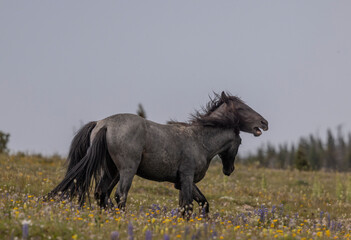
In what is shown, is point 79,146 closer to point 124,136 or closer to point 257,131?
point 124,136

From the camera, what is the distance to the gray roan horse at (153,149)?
7336 mm

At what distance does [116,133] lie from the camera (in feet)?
24.2

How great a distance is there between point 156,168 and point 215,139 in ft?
5.10

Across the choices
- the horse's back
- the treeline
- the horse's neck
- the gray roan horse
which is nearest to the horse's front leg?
the gray roan horse

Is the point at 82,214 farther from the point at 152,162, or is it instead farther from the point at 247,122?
the point at 247,122

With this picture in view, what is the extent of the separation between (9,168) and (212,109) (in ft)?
29.3

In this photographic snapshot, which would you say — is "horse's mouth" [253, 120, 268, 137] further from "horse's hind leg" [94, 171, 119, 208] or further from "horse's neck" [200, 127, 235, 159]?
"horse's hind leg" [94, 171, 119, 208]

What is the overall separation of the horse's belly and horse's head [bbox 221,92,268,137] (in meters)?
1.85

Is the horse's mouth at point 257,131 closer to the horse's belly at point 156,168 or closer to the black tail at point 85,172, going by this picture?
the horse's belly at point 156,168

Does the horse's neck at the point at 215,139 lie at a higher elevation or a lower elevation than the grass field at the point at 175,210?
higher

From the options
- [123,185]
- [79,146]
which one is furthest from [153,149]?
[79,146]

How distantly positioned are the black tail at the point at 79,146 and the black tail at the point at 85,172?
378 mm

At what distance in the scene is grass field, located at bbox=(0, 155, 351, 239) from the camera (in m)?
5.47

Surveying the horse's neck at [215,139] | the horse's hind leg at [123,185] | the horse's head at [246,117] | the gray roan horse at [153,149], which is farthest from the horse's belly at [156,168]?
the horse's head at [246,117]
